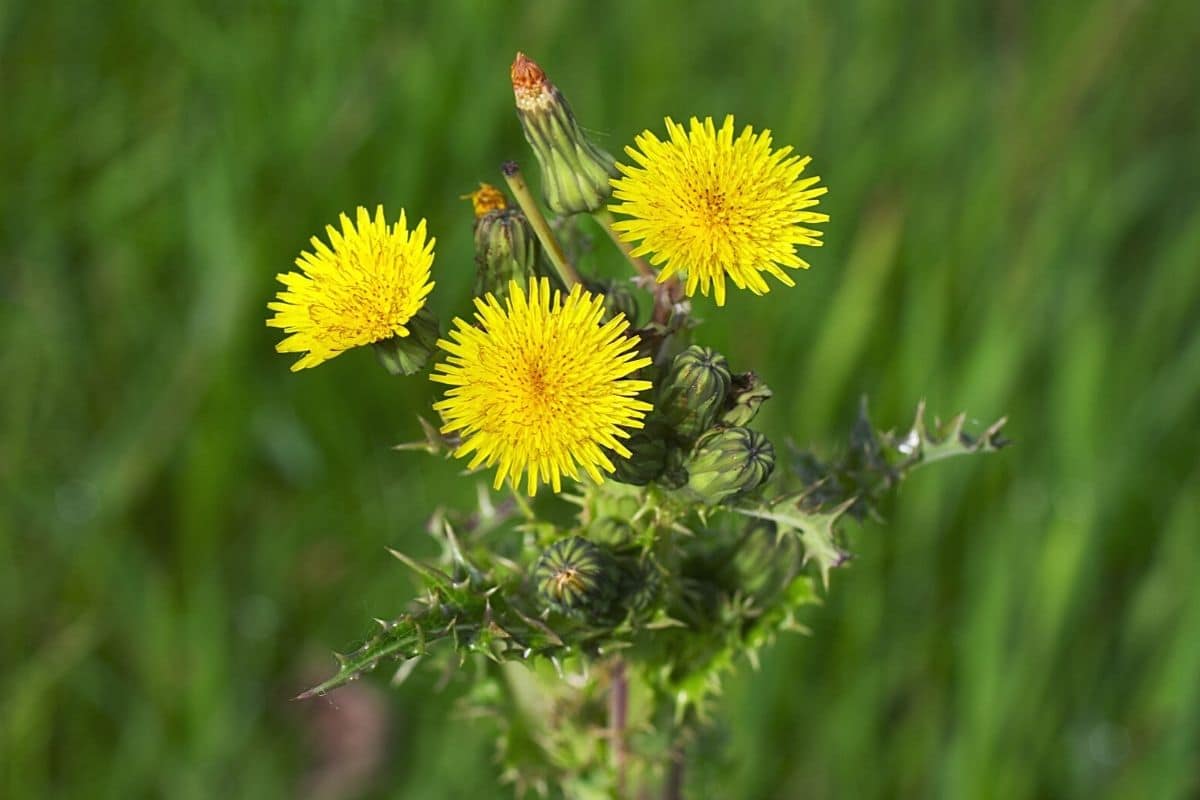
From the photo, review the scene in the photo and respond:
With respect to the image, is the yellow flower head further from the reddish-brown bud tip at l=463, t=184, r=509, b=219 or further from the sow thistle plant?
the reddish-brown bud tip at l=463, t=184, r=509, b=219

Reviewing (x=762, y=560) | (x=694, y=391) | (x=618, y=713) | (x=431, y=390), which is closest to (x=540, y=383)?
(x=694, y=391)

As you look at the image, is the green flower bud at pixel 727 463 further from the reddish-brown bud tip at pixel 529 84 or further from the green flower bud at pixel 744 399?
the reddish-brown bud tip at pixel 529 84

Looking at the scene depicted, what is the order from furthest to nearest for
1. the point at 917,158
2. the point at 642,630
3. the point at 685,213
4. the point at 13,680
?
the point at 917,158 < the point at 13,680 < the point at 642,630 < the point at 685,213

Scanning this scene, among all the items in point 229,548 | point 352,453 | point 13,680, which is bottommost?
point 13,680

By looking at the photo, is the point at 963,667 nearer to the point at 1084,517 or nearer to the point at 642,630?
the point at 1084,517

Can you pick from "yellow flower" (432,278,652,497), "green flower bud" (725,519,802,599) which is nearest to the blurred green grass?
"green flower bud" (725,519,802,599)

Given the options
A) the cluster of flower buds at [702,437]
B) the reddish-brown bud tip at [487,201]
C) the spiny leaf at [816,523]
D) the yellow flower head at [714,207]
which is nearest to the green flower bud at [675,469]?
the cluster of flower buds at [702,437]

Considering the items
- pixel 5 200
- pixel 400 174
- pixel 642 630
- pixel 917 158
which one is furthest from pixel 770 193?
pixel 5 200
